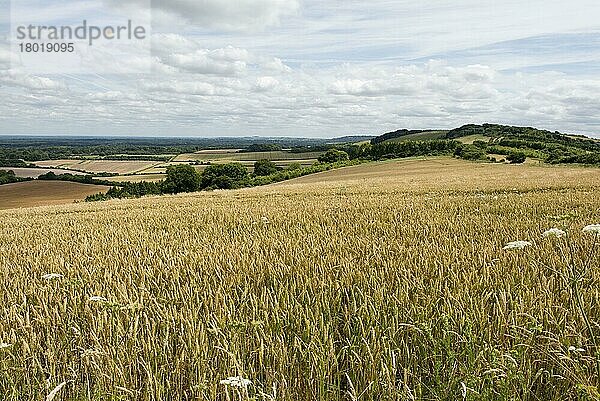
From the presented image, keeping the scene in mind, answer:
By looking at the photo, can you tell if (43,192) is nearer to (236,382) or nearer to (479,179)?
(479,179)

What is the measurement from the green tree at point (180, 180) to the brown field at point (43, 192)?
1079 cm

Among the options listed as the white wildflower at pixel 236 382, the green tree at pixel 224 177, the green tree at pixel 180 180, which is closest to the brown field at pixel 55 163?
the green tree at pixel 180 180

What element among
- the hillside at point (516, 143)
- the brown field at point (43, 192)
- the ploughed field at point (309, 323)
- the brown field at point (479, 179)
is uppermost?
the hillside at point (516, 143)

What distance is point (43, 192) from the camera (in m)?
65.1

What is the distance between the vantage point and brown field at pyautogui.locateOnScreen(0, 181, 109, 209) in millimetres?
56656

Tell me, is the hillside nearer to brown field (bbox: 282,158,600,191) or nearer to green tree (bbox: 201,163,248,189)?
brown field (bbox: 282,158,600,191)

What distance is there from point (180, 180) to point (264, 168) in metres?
25.8

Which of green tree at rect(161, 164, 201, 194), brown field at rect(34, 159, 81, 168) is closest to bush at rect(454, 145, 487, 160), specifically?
green tree at rect(161, 164, 201, 194)

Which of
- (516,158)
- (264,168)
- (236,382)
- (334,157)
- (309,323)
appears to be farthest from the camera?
(334,157)

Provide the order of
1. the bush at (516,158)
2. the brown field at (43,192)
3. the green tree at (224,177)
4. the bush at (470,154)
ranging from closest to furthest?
the brown field at (43,192), the bush at (516,158), the bush at (470,154), the green tree at (224,177)

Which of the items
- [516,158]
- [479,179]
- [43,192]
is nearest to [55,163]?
[43,192]

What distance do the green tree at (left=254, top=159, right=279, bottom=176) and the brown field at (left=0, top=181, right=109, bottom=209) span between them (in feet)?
124

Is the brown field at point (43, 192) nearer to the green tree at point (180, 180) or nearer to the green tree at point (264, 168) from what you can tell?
the green tree at point (180, 180)

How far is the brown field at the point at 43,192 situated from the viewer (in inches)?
2231
